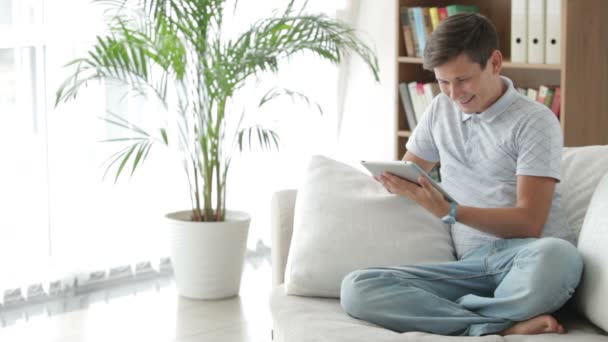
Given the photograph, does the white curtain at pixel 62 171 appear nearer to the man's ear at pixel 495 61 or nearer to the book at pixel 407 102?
the book at pixel 407 102

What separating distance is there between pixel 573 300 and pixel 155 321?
166cm

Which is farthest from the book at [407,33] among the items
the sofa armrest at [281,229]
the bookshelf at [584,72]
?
the sofa armrest at [281,229]

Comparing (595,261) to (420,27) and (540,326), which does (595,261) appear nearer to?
(540,326)

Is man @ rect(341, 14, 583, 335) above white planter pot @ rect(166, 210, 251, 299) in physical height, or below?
above

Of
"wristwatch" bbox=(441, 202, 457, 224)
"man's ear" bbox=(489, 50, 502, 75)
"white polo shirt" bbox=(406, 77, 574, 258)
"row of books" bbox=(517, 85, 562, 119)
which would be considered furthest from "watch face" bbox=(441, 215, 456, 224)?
"row of books" bbox=(517, 85, 562, 119)

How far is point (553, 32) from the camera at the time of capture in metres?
3.62

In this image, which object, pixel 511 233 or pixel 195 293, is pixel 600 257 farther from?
pixel 195 293

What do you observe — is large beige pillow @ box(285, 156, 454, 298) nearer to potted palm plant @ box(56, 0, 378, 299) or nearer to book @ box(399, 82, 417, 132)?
potted palm plant @ box(56, 0, 378, 299)

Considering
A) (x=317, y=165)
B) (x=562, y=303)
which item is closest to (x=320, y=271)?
(x=317, y=165)

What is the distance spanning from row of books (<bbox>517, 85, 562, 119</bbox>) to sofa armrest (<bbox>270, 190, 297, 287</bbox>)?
151 cm

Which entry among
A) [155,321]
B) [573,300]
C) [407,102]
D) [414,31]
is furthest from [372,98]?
[573,300]

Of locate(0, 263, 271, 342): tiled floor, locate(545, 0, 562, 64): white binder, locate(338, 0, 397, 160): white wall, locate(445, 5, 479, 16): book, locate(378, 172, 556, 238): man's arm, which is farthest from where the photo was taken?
locate(338, 0, 397, 160): white wall

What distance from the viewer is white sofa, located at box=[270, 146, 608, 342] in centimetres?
203

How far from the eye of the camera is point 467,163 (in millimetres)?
2461
